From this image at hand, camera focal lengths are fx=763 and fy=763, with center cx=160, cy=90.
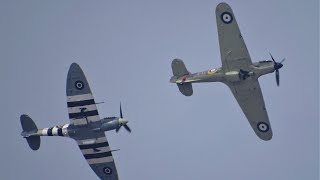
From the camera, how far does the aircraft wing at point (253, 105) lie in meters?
69.1

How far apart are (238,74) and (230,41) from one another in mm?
3016

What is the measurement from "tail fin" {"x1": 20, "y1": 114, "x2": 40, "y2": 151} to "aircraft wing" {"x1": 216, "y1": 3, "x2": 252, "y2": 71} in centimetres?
1948

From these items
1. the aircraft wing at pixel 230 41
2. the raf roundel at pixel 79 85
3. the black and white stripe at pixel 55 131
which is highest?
the aircraft wing at pixel 230 41

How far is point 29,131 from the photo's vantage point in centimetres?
7262

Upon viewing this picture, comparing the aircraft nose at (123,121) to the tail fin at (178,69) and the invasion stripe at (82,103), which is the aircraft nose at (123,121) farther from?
the tail fin at (178,69)

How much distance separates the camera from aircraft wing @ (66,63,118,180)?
6744 centimetres

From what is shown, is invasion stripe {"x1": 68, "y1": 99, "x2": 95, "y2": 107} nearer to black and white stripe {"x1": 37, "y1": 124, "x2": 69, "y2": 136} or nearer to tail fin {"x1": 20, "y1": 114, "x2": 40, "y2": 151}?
black and white stripe {"x1": 37, "y1": 124, "x2": 69, "y2": 136}

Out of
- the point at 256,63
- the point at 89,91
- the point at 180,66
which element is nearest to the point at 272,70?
the point at 256,63

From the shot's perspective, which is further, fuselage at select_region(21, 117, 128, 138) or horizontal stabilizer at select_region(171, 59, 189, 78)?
horizontal stabilizer at select_region(171, 59, 189, 78)

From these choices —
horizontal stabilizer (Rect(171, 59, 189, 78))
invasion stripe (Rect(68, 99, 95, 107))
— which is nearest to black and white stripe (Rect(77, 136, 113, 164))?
invasion stripe (Rect(68, 99, 95, 107))

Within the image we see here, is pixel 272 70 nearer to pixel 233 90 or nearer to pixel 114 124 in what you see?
pixel 233 90

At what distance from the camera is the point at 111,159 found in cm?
7100

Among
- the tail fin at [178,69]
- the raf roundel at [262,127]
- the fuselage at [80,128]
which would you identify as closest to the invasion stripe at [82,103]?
the fuselage at [80,128]

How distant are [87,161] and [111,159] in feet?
8.47
